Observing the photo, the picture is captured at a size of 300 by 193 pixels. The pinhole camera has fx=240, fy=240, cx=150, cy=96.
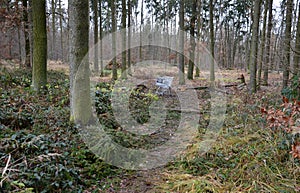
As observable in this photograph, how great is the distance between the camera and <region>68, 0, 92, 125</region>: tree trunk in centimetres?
472

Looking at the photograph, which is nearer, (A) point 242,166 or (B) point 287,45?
(A) point 242,166

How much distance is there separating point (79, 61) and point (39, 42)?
10.2 ft

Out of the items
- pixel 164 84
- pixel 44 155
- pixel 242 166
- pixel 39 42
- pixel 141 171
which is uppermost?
pixel 39 42

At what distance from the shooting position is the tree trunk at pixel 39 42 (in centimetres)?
704

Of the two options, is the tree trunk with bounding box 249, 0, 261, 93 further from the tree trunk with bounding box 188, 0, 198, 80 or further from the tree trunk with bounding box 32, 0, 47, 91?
the tree trunk with bounding box 32, 0, 47, 91

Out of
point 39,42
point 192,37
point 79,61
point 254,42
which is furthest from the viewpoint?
point 192,37

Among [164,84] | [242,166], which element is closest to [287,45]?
[242,166]

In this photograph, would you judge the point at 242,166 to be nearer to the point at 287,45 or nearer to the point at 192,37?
the point at 287,45

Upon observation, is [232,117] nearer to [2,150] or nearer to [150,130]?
[150,130]

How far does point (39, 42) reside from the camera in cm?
717

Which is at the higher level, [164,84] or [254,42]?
[254,42]

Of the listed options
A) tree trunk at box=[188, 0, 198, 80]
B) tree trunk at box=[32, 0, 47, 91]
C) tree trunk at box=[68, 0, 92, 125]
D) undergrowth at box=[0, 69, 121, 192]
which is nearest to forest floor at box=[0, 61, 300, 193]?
undergrowth at box=[0, 69, 121, 192]

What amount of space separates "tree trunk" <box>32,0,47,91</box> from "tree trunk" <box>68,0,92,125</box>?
9.14 ft

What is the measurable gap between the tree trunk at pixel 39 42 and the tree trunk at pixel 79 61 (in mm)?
2785
